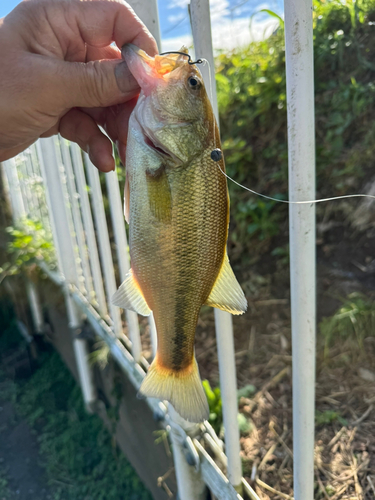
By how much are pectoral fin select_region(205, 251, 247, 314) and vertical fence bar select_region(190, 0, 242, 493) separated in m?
0.34

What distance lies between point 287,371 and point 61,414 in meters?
2.77

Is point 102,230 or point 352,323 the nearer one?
point 352,323

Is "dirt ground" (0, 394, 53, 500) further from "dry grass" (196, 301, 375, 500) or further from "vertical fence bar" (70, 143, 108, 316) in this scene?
"dry grass" (196, 301, 375, 500)

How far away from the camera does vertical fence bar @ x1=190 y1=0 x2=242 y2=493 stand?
122 centimetres

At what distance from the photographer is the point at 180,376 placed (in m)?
1.18

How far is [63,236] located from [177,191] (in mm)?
2776

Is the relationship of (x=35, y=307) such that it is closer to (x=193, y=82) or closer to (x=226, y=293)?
(x=226, y=293)

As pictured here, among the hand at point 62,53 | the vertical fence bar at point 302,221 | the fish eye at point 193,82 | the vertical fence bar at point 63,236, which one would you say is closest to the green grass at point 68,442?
the vertical fence bar at point 63,236

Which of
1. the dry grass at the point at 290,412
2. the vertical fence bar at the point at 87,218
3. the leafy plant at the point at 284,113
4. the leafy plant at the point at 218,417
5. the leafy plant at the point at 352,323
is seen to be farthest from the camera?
the vertical fence bar at the point at 87,218

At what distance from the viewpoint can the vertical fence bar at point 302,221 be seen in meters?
0.93

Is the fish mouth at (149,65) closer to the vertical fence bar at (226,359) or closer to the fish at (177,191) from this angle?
the fish at (177,191)

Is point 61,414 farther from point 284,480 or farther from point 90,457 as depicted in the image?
point 284,480

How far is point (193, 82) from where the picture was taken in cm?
104

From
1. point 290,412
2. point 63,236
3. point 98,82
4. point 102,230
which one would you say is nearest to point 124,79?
point 98,82
